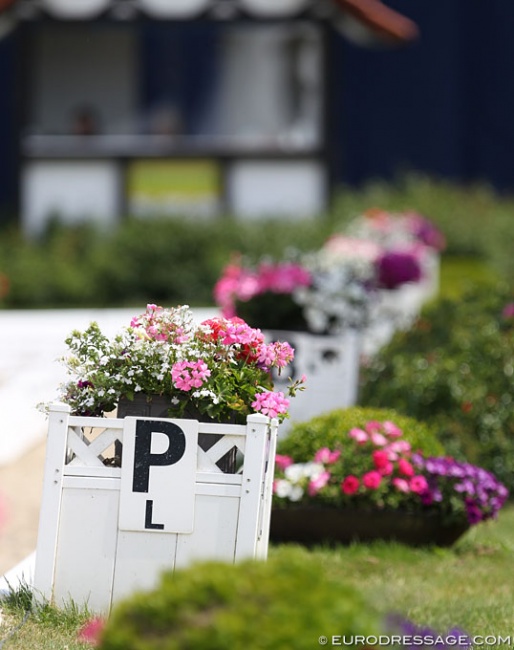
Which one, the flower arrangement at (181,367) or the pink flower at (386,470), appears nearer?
the flower arrangement at (181,367)

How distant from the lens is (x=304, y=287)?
9172mm

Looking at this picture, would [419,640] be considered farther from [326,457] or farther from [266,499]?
[326,457]

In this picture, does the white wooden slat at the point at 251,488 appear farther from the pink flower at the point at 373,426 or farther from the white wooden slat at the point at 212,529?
the pink flower at the point at 373,426

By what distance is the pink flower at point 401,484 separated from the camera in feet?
20.9

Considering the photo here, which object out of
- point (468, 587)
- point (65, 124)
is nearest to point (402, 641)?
point (468, 587)

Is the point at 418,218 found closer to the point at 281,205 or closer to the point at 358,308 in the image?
the point at 281,205

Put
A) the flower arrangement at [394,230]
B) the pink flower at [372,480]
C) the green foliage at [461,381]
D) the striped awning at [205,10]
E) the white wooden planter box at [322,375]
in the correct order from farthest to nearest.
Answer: the striped awning at [205,10]
the flower arrangement at [394,230]
the white wooden planter box at [322,375]
the green foliage at [461,381]
the pink flower at [372,480]

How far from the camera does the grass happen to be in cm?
443

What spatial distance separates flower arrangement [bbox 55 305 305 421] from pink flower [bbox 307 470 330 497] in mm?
1843

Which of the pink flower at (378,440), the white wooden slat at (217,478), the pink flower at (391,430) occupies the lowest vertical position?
the pink flower at (378,440)

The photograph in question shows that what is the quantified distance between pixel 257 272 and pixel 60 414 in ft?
16.7

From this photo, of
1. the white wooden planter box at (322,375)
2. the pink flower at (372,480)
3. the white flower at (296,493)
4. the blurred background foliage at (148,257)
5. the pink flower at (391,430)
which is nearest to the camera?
the pink flower at (372,480)

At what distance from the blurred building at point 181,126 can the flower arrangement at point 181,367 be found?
40.6ft

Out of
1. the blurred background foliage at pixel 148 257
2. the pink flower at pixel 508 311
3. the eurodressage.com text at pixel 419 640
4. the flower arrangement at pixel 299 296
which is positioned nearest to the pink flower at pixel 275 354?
the eurodressage.com text at pixel 419 640
